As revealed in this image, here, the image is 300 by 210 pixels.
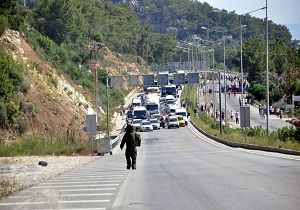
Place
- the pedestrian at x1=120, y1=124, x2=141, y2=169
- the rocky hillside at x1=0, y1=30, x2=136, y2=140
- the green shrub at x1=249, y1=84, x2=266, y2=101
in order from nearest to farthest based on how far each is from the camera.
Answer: the pedestrian at x1=120, y1=124, x2=141, y2=169 < the rocky hillside at x1=0, y1=30, x2=136, y2=140 < the green shrub at x1=249, y1=84, x2=266, y2=101

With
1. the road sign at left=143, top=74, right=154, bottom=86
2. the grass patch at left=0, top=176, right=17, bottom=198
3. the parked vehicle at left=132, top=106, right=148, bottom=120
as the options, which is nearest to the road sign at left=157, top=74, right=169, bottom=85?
the road sign at left=143, top=74, right=154, bottom=86

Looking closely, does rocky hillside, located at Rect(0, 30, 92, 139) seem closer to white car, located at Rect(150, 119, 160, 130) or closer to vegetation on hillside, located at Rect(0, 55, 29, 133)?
vegetation on hillside, located at Rect(0, 55, 29, 133)

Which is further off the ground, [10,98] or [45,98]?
[45,98]

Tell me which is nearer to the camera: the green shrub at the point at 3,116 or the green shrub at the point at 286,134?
the green shrub at the point at 286,134

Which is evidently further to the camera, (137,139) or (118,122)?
(118,122)

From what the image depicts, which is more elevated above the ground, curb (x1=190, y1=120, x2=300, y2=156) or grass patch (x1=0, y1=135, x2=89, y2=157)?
curb (x1=190, y1=120, x2=300, y2=156)

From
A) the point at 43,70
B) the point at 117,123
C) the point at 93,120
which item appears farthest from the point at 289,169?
the point at 117,123

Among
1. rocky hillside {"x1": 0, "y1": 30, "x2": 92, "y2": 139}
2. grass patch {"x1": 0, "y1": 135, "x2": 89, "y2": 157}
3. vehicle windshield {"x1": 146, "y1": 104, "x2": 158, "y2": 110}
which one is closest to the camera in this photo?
grass patch {"x1": 0, "y1": 135, "x2": 89, "y2": 157}

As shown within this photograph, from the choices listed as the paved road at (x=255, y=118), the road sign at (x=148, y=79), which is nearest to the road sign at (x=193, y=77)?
the road sign at (x=148, y=79)

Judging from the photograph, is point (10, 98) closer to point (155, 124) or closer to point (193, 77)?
point (155, 124)

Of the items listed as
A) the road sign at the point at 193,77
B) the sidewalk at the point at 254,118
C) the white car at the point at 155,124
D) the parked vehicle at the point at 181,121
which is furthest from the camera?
the road sign at the point at 193,77

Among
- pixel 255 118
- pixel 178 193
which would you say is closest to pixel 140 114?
pixel 255 118

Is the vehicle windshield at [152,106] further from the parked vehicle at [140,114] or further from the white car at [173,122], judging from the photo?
the white car at [173,122]

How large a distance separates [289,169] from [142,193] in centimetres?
751
